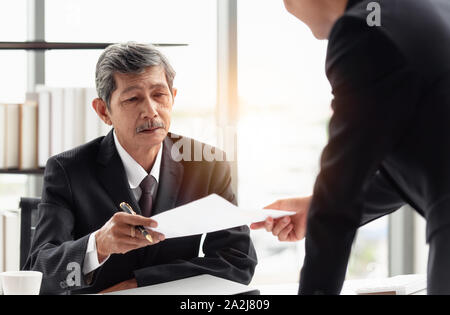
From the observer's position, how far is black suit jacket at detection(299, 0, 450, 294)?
857 millimetres

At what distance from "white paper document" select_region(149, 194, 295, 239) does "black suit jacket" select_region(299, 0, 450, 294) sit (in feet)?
0.91

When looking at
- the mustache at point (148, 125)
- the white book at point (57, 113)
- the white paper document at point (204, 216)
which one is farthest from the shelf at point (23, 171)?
the white paper document at point (204, 216)

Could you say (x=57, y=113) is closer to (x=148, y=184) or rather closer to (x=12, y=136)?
(x=12, y=136)

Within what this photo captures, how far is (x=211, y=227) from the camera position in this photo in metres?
1.26

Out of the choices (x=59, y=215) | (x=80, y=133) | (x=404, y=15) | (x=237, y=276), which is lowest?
(x=237, y=276)

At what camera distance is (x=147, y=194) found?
1.85 m

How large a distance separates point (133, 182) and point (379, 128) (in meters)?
1.17

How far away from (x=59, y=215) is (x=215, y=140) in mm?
1613

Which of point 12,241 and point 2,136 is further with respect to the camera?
point 2,136

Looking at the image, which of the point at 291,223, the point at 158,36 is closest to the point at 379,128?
the point at 291,223

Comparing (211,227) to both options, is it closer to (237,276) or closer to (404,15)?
(237,276)

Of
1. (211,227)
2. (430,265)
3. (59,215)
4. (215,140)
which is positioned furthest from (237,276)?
(215,140)

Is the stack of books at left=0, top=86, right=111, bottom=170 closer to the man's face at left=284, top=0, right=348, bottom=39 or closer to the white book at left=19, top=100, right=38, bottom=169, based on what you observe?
the white book at left=19, top=100, right=38, bottom=169

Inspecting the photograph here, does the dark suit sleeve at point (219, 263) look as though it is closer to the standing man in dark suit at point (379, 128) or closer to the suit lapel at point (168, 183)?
the suit lapel at point (168, 183)
